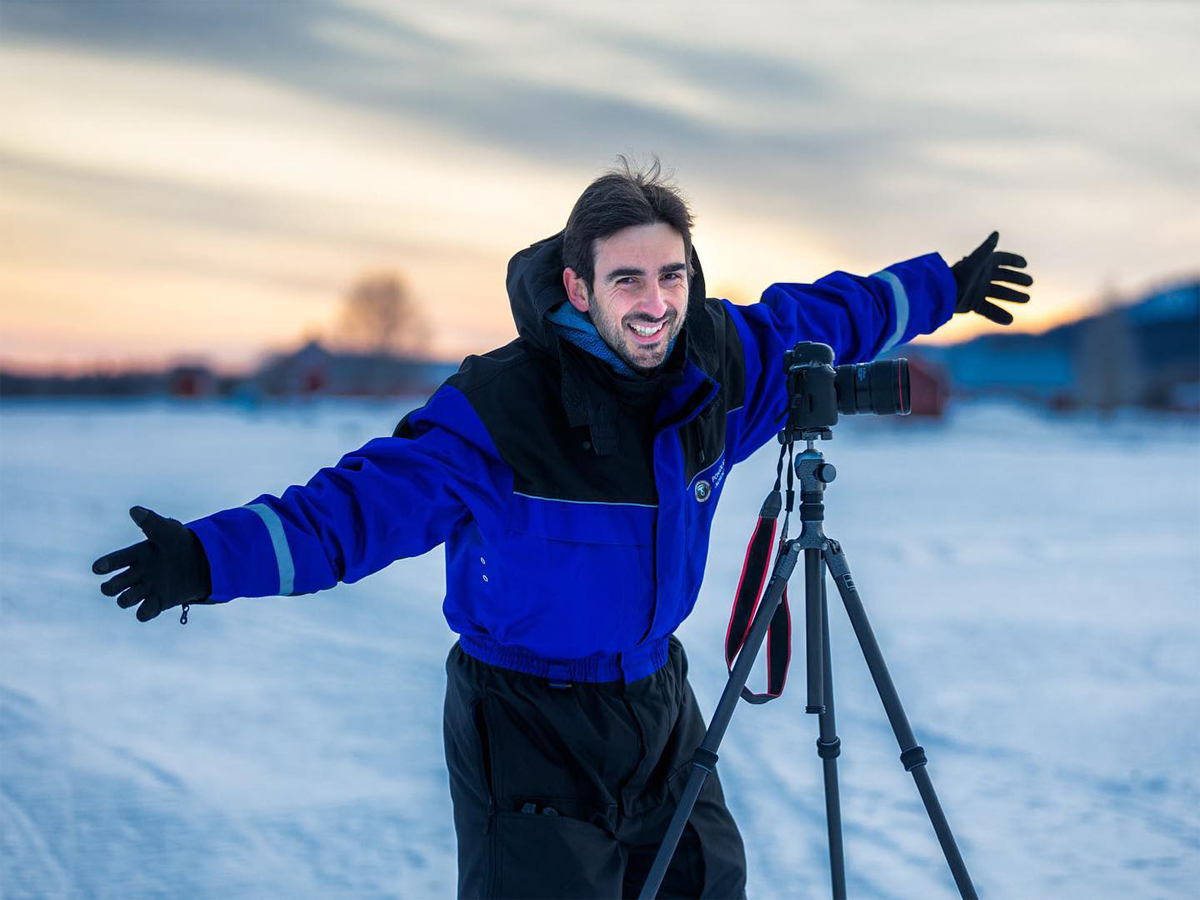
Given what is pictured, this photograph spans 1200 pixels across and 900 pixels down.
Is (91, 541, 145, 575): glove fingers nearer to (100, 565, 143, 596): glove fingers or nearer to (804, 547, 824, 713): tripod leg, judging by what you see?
(100, 565, 143, 596): glove fingers

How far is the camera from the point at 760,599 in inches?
91.7

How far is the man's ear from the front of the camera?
220 centimetres

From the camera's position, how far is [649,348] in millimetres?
2154

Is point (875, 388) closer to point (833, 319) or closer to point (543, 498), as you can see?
point (833, 319)

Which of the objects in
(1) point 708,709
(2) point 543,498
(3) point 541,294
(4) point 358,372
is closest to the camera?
(2) point 543,498

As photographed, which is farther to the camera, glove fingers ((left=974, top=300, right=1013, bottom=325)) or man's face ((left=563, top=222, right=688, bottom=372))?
glove fingers ((left=974, top=300, right=1013, bottom=325))

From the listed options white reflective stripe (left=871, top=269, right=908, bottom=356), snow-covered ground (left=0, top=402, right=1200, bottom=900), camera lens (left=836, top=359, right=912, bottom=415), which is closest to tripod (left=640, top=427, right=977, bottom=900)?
camera lens (left=836, top=359, right=912, bottom=415)

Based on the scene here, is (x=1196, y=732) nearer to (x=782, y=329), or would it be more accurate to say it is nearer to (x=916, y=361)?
(x=782, y=329)

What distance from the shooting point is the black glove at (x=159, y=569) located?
5.62 ft

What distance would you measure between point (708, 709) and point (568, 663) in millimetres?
2380

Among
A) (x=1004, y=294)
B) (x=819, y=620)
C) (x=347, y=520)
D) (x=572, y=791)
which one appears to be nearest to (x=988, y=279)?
(x=1004, y=294)

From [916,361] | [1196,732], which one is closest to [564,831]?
[1196,732]

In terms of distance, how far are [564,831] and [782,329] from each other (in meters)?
1.30

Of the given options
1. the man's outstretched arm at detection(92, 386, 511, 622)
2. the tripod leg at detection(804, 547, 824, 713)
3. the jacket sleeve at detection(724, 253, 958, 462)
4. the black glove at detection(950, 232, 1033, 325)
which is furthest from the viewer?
the black glove at detection(950, 232, 1033, 325)
